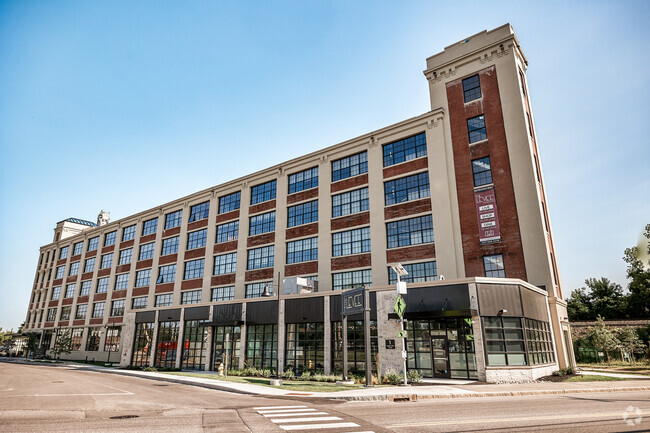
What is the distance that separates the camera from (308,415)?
11984 mm

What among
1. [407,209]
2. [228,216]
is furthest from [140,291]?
[407,209]

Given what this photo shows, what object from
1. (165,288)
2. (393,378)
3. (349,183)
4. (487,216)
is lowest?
(393,378)

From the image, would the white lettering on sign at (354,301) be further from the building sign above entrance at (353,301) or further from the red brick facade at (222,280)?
the red brick facade at (222,280)

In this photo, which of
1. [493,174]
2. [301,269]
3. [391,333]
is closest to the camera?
[391,333]

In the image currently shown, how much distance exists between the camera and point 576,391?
60.4ft

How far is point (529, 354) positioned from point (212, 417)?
740 inches

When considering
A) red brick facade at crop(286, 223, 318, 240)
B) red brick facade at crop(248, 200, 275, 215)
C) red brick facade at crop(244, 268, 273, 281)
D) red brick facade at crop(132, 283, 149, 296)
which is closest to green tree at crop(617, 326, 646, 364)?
red brick facade at crop(286, 223, 318, 240)

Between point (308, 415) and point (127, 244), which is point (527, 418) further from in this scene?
point (127, 244)

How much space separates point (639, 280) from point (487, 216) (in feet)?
150

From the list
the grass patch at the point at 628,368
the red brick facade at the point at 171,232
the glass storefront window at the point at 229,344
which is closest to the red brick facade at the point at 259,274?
the glass storefront window at the point at 229,344

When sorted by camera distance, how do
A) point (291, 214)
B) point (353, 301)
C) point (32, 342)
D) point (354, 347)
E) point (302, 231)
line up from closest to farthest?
point (353, 301), point (354, 347), point (302, 231), point (291, 214), point (32, 342)

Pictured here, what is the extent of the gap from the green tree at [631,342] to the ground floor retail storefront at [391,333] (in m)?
20.4

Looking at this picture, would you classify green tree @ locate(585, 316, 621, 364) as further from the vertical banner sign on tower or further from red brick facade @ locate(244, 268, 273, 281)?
red brick facade @ locate(244, 268, 273, 281)

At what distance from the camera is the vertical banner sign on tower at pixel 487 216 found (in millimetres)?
28391
